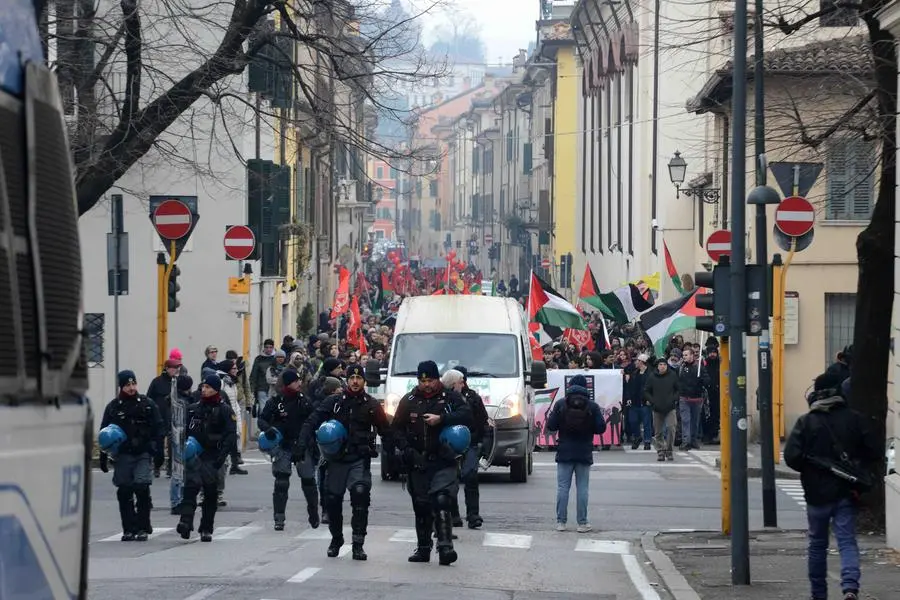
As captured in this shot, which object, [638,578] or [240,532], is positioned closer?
[638,578]

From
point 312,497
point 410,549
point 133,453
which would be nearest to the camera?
point 410,549

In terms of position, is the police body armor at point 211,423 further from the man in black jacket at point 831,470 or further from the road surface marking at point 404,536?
the man in black jacket at point 831,470

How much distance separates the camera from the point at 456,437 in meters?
14.2

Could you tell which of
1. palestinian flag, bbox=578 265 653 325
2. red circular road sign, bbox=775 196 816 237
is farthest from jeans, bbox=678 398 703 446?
red circular road sign, bbox=775 196 816 237

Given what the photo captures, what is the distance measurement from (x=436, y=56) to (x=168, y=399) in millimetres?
5471

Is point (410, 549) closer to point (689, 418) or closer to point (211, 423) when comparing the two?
point (211, 423)

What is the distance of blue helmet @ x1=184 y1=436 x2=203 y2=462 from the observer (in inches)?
632

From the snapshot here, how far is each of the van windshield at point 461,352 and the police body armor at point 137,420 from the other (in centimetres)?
704

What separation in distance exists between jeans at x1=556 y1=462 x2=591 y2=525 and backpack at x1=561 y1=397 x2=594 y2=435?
0.35 meters

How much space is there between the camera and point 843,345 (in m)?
31.2

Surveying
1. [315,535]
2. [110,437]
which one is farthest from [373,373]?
[110,437]

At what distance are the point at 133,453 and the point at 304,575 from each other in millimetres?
3761

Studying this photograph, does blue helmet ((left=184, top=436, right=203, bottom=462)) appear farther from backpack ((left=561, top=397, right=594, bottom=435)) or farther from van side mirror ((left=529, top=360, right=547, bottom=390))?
van side mirror ((left=529, top=360, right=547, bottom=390))

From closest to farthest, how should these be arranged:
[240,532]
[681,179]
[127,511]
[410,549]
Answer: [410,549] → [127,511] → [240,532] → [681,179]
